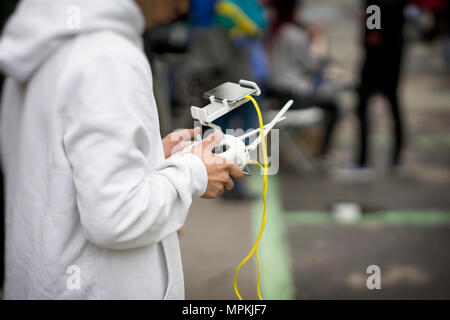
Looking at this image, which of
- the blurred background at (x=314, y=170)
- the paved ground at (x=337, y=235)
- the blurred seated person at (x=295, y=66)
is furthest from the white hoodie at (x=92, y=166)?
the blurred seated person at (x=295, y=66)

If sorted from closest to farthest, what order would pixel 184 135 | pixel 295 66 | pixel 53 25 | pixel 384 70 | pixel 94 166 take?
1. pixel 94 166
2. pixel 53 25
3. pixel 184 135
4. pixel 384 70
5. pixel 295 66

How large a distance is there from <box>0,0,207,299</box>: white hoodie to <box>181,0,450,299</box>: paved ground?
1.02 metres

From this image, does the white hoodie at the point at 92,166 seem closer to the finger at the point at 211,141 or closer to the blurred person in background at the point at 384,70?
the finger at the point at 211,141

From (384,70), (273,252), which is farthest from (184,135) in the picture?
(384,70)

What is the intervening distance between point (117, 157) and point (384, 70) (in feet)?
13.3

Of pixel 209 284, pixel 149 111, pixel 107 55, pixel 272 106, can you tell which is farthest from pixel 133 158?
pixel 272 106

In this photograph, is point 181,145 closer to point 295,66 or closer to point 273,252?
point 273,252

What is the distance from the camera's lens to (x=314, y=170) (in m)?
5.18

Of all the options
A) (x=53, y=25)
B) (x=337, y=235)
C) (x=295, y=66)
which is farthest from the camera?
(x=295, y=66)

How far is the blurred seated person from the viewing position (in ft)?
16.3

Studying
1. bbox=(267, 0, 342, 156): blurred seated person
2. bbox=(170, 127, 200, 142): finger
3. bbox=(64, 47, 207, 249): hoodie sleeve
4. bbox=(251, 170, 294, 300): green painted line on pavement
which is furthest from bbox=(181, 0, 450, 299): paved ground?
bbox=(64, 47, 207, 249): hoodie sleeve

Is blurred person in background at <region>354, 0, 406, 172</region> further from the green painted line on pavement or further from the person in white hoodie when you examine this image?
the person in white hoodie

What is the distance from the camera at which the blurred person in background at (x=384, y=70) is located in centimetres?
444
